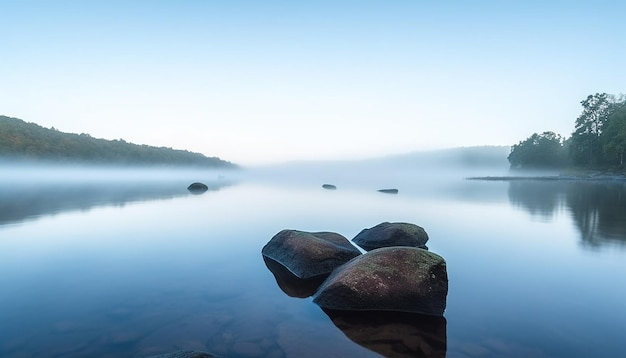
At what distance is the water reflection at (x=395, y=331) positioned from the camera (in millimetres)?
6468

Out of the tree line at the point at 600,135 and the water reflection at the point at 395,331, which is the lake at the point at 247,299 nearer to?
the water reflection at the point at 395,331

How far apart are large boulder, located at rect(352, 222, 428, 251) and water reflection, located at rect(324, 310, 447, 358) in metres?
6.95

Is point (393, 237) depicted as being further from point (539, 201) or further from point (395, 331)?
point (539, 201)

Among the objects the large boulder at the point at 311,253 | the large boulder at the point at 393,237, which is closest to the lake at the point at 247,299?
the large boulder at the point at 311,253

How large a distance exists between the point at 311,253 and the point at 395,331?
4.83m

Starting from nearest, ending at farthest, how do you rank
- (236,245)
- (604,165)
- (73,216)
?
(236,245), (73,216), (604,165)

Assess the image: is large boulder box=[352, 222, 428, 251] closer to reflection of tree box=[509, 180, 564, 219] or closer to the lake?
the lake

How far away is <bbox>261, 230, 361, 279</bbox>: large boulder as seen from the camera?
11.2m

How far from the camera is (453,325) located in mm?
7625

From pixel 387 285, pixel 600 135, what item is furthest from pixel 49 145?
pixel 600 135

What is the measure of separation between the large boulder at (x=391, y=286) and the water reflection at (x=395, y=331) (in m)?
0.22

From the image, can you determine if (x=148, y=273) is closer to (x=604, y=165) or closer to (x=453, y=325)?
(x=453, y=325)

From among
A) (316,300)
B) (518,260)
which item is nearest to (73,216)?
(316,300)

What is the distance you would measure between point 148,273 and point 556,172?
550 feet
